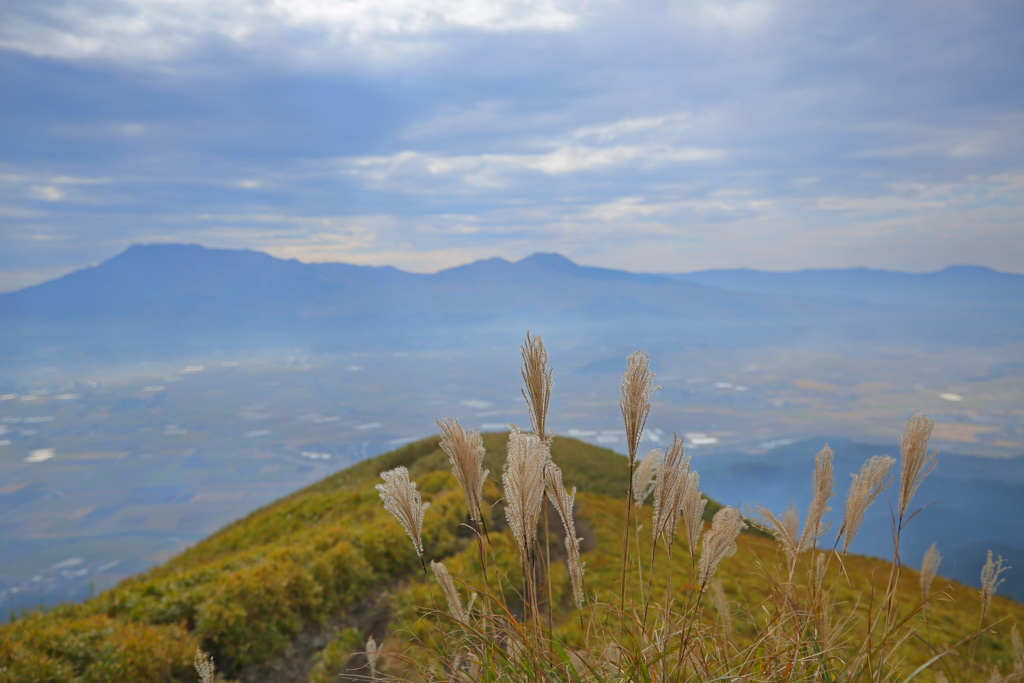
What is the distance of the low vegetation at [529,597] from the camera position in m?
1.69

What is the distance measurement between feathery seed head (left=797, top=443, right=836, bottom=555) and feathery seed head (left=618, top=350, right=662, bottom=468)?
899 mm

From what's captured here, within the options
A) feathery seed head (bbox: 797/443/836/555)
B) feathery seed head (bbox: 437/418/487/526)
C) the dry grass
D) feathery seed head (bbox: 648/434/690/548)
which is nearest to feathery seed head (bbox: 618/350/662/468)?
the dry grass

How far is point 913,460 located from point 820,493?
0.38m

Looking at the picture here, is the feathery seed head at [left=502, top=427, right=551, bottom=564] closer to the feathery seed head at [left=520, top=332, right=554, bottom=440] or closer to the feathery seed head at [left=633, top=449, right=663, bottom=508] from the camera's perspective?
the feathery seed head at [left=520, top=332, right=554, bottom=440]

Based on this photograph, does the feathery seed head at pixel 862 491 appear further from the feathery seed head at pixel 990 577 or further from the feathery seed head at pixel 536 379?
the feathery seed head at pixel 536 379

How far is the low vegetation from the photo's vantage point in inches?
66.4

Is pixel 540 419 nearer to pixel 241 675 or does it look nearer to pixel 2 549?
pixel 241 675

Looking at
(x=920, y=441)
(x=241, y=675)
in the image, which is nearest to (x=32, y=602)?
(x=241, y=675)

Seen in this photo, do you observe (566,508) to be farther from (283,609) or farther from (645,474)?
(283,609)

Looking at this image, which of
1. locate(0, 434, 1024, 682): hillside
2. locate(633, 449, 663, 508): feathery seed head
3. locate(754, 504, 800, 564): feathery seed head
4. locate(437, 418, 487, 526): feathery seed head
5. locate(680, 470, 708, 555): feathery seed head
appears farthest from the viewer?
locate(0, 434, 1024, 682): hillside

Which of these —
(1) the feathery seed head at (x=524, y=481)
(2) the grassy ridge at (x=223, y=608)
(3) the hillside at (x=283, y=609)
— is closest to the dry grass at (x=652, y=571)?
(1) the feathery seed head at (x=524, y=481)

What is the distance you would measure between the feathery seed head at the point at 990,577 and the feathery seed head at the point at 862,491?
2.10 feet

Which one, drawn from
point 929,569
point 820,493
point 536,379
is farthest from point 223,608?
point 929,569

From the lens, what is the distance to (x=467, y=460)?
1.58 metres
